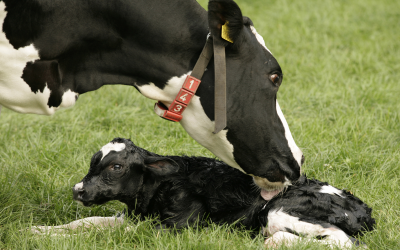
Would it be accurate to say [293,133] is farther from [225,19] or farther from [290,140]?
[225,19]

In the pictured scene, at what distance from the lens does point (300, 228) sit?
365 centimetres

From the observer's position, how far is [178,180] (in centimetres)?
398

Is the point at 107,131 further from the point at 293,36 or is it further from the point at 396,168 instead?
the point at 293,36

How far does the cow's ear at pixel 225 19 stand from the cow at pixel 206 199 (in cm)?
132

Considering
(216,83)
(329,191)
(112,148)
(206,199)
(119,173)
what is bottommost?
(206,199)

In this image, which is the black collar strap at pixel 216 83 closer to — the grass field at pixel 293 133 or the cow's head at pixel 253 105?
the cow's head at pixel 253 105

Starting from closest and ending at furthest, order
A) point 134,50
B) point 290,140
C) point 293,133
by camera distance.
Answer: point 134,50, point 290,140, point 293,133

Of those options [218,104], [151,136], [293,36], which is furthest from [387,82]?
[218,104]

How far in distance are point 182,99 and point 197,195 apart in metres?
1.17

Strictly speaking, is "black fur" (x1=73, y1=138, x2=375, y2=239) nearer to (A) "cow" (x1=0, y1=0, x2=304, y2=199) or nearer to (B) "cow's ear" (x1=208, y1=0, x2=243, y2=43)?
(A) "cow" (x1=0, y1=0, x2=304, y2=199)

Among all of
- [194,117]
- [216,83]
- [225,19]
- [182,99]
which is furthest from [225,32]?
[194,117]

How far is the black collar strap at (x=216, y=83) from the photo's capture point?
2.94 metres

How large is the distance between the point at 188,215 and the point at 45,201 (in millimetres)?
1382

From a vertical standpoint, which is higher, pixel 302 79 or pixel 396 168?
pixel 302 79
